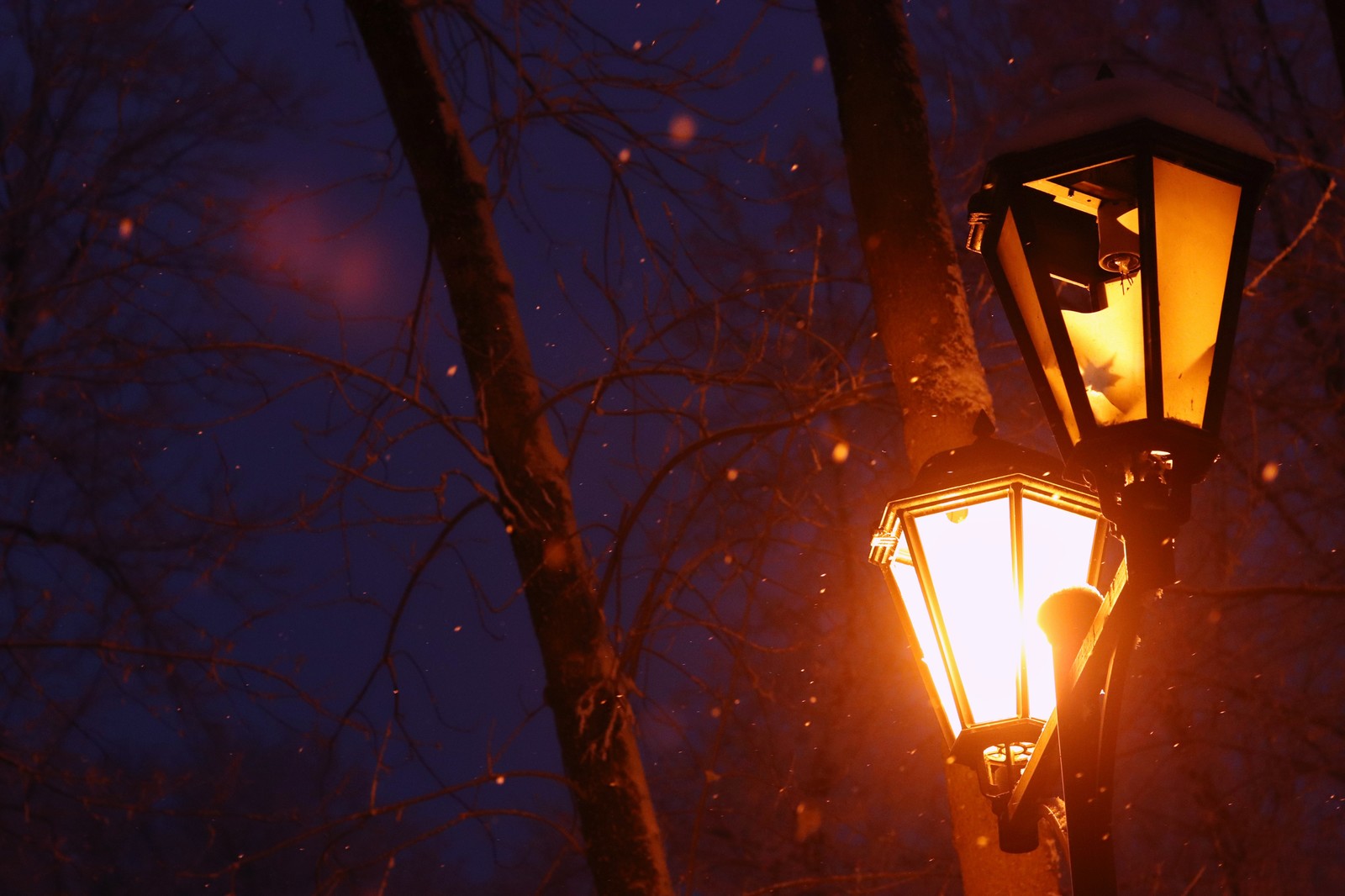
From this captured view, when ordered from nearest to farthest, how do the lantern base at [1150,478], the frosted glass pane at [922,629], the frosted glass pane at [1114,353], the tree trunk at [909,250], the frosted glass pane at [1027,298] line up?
the lantern base at [1150,478]
the frosted glass pane at [1114,353]
the frosted glass pane at [1027,298]
the frosted glass pane at [922,629]
the tree trunk at [909,250]

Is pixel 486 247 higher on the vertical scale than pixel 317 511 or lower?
higher

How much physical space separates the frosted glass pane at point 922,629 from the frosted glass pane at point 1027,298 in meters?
0.54

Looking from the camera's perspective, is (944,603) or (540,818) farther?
(540,818)

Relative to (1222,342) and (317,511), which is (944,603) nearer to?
(1222,342)

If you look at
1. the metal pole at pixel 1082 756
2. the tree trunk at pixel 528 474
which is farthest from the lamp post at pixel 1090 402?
the tree trunk at pixel 528 474

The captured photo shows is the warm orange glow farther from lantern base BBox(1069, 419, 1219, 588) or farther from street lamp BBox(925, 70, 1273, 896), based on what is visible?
lantern base BBox(1069, 419, 1219, 588)

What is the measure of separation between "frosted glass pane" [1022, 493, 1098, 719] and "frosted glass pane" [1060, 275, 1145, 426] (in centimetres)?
43

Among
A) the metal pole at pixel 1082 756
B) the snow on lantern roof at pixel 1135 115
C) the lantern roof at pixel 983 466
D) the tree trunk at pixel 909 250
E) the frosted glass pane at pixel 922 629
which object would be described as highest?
the tree trunk at pixel 909 250

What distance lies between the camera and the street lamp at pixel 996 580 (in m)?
2.50

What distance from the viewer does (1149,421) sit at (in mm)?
2025

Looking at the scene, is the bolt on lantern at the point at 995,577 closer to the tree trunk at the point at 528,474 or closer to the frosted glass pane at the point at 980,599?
the frosted glass pane at the point at 980,599

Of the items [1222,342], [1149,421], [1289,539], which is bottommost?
[1149,421]

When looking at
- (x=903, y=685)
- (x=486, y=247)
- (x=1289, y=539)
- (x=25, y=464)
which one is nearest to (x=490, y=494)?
(x=486, y=247)

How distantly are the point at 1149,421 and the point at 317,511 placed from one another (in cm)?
363
